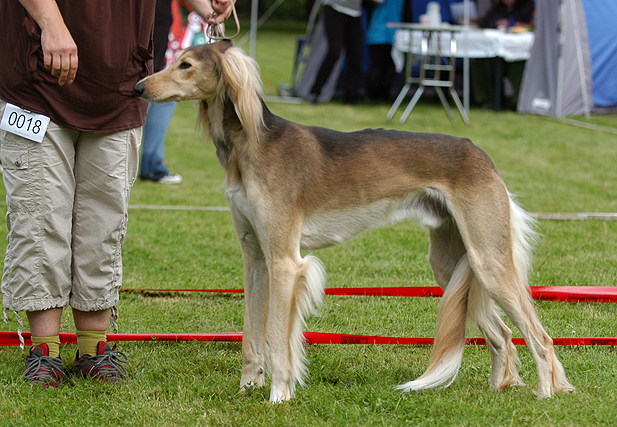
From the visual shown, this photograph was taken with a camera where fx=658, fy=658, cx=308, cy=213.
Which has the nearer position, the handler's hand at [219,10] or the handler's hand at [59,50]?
the handler's hand at [59,50]

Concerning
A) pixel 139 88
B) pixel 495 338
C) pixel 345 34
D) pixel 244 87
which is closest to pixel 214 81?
pixel 244 87

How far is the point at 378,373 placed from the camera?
3439mm

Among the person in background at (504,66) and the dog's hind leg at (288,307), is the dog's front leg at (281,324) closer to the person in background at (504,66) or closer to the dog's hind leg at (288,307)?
the dog's hind leg at (288,307)

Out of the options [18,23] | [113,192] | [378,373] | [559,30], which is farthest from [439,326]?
[559,30]

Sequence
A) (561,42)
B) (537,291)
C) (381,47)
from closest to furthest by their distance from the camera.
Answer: (537,291)
(561,42)
(381,47)

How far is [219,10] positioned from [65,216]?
1282mm

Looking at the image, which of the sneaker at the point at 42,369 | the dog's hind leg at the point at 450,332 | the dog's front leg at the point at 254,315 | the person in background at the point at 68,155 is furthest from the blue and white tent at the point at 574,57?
A: the sneaker at the point at 42,369

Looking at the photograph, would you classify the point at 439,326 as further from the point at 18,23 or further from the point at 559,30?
the point at 559,30

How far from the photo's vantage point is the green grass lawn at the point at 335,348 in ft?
9.63

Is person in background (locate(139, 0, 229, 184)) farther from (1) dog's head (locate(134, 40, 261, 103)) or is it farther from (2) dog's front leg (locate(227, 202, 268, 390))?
(2) dog's front leg (locate(227, 202, 268, 390))

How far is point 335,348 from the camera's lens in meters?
3.79

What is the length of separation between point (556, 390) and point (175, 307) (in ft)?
8.12

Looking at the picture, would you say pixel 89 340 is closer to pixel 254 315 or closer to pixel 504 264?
pixel 254 315

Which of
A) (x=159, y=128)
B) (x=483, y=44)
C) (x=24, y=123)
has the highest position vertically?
(x=24, y=123)
